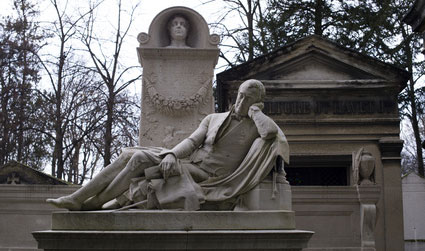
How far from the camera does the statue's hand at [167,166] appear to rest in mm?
6875

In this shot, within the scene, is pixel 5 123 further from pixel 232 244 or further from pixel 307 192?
pixel 232 244

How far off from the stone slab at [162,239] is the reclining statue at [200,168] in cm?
46

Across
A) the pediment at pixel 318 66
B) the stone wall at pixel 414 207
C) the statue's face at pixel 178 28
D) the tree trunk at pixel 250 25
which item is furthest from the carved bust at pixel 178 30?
the stone wall at pixel 414 207

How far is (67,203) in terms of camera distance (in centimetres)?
687

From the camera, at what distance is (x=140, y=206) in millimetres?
6930

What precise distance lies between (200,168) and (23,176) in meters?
6.59

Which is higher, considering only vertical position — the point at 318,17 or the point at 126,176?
the point at 318,17

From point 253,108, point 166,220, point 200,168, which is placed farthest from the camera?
point 253,108

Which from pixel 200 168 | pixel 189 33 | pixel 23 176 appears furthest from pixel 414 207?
pixel 200 168

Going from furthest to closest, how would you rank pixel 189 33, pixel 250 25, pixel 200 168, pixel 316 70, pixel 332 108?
pixel 250 25 → pixel 316 70 → pixel 332 108 → pixel 189 33 → pixel 200 168

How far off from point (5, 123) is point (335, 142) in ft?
39.4

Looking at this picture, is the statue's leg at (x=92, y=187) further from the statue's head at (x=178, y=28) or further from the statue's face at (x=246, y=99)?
the statue's head at (x=178, y=28)

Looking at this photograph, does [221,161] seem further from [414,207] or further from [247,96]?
[414,207]

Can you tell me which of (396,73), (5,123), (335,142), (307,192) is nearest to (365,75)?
(396,73)
